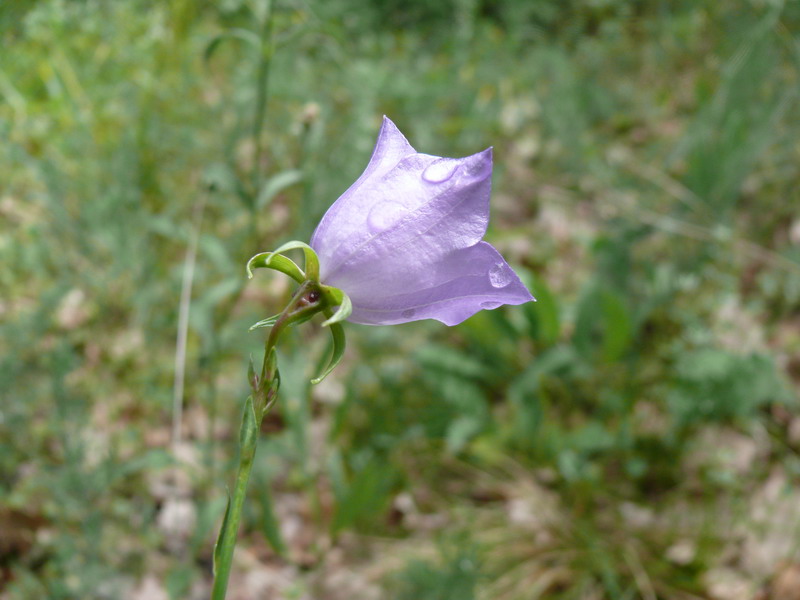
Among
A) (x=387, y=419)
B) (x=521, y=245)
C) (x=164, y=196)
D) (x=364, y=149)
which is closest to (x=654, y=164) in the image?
(x=521, y=245)

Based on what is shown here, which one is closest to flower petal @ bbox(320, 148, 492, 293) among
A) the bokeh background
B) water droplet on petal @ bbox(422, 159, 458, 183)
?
water droplet on petal @ bbox(422, 159, 458, 183)

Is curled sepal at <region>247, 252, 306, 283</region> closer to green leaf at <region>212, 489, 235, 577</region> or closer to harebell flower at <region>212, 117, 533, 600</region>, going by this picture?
harebell flower at <region>212, 117, 533, 600</region>

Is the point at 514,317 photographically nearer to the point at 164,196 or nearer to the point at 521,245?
the point at 521,245

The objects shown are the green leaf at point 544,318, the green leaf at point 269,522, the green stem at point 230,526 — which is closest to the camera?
the green stem at point 230,526

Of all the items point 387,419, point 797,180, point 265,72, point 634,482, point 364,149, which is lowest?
point 634,482

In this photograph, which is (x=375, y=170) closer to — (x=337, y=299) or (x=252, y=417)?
(x=337, y=299)

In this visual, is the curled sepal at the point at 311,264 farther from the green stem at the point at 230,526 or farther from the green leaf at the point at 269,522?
the green leaf at the point at 269,522

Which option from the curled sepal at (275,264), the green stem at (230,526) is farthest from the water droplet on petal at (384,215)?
the green stem at (230,526)
